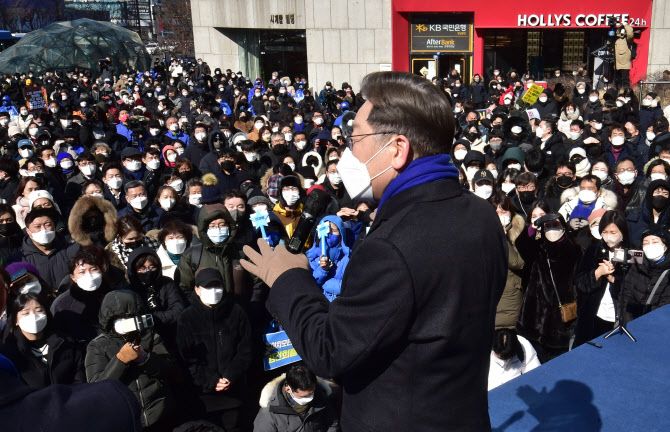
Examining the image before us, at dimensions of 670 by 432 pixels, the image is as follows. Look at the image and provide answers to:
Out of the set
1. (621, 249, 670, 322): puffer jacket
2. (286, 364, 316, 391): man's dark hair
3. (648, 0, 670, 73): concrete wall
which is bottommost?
(286, 364, 316, 391): man's dark hair

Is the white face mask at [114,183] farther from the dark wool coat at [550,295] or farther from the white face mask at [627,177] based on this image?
the white face mask at [627,177]

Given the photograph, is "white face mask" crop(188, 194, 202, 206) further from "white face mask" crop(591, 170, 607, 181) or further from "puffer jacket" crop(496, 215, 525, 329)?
"white face mask" crop(591, 170, 607, 181)

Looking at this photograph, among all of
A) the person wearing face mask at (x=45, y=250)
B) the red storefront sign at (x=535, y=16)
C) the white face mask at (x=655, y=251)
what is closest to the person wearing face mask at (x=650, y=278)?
the white face mask at (x=655, y=251)

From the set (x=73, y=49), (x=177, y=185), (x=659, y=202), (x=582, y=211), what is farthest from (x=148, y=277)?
(x=73, y=49)

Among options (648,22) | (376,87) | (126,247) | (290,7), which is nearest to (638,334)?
(376,87)

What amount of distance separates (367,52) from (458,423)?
86.9 feet

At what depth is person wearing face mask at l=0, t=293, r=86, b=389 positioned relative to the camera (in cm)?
419

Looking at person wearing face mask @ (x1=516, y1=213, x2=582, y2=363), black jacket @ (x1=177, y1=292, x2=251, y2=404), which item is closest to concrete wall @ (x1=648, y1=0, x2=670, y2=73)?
person wearing face mask @ (x1=516, y1=213, x2=582, y2=363)

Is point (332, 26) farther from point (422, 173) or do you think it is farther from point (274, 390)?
point (422, 173)

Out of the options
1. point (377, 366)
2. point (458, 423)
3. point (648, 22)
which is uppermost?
point (648, 22)

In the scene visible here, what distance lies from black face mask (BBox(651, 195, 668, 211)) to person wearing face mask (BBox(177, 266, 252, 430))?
4.33 meters

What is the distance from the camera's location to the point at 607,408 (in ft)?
9.96

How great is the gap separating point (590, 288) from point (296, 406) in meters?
2.54

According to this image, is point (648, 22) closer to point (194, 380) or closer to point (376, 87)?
point (194, 380)
